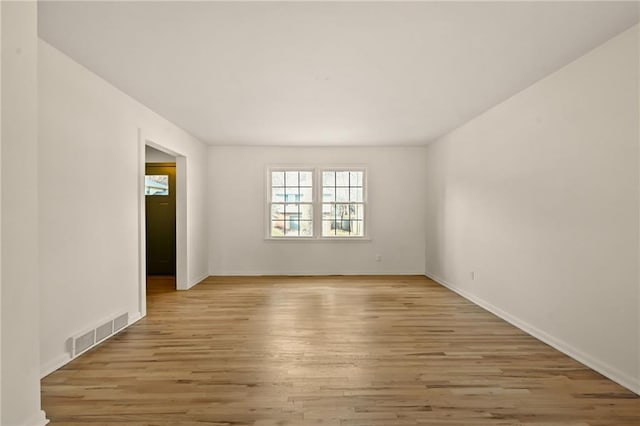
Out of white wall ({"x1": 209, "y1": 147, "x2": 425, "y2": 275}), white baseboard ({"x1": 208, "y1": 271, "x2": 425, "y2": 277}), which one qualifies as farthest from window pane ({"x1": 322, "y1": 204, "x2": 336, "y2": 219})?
white baseboard ({"x1": 208, "y1": 271, "x2": 425, "y2": 277})

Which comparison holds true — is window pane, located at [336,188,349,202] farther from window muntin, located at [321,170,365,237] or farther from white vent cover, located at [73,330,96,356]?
white vent cover, located at [73,330,96,356]

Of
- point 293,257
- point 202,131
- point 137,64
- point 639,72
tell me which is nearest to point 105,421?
point 137,64

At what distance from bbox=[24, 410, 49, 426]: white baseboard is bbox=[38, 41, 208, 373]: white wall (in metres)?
0.84

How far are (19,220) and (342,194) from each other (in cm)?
601

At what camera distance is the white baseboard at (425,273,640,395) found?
2.73 metres

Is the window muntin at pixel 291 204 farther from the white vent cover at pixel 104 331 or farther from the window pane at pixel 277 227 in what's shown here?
the white vent cover at pixel 104 331

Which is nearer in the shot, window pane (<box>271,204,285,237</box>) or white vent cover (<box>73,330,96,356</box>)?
white vent cover (<box>73,330,96,356</box>)

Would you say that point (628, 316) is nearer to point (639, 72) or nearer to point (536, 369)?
point (536, 369)

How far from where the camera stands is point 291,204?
25.1 ft

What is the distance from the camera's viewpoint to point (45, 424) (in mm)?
2221

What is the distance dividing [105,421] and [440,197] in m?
5.75

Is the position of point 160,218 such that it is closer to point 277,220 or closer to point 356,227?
point 277,220

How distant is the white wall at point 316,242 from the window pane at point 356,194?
20 cm

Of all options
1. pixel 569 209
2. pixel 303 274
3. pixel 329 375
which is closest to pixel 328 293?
pixel 303 274
